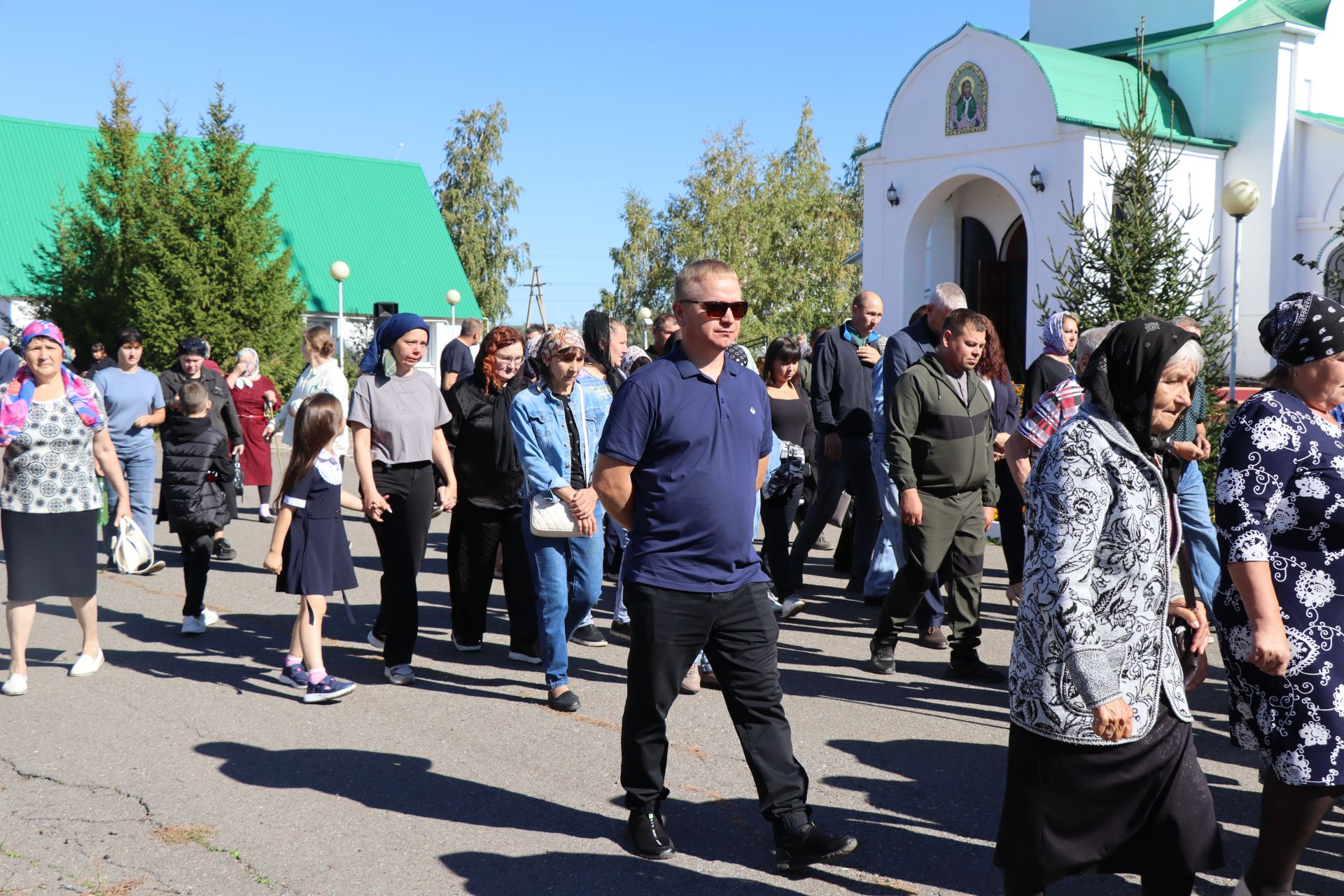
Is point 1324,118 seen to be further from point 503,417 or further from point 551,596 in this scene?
point 551,596

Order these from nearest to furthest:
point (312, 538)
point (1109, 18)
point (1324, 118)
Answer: point (312, 538) → point (1324, 118) → point (1109, 18)

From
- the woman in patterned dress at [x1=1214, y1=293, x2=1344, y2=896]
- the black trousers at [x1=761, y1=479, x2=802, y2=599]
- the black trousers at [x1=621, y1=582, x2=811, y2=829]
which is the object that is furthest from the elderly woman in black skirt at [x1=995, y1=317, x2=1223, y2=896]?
the black trousers at [x1=761, y1=479, x2=802, y2=599]

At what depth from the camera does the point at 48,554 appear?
6582 mm

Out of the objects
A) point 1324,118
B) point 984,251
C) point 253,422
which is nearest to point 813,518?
point 253,422

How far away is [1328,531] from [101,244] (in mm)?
31123

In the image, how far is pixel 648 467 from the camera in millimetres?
4195

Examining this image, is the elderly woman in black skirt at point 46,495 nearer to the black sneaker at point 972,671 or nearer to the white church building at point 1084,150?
the black sneaker at point 972,671

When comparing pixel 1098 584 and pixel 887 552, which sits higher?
pixel 1098 584

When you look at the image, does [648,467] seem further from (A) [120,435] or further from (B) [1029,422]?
(A) [120,435]

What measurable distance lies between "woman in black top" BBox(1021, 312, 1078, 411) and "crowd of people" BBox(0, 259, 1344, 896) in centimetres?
2

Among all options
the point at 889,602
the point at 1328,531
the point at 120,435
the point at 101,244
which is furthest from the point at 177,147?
the point at 1328,531

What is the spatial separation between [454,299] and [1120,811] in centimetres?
3509

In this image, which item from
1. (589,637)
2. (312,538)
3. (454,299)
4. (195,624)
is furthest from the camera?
(454,299)

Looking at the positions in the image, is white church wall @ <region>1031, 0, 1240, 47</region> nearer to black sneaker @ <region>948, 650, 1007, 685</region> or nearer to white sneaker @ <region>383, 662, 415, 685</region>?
black sneaker @ <region>948, 650, 1007, 685</region>
